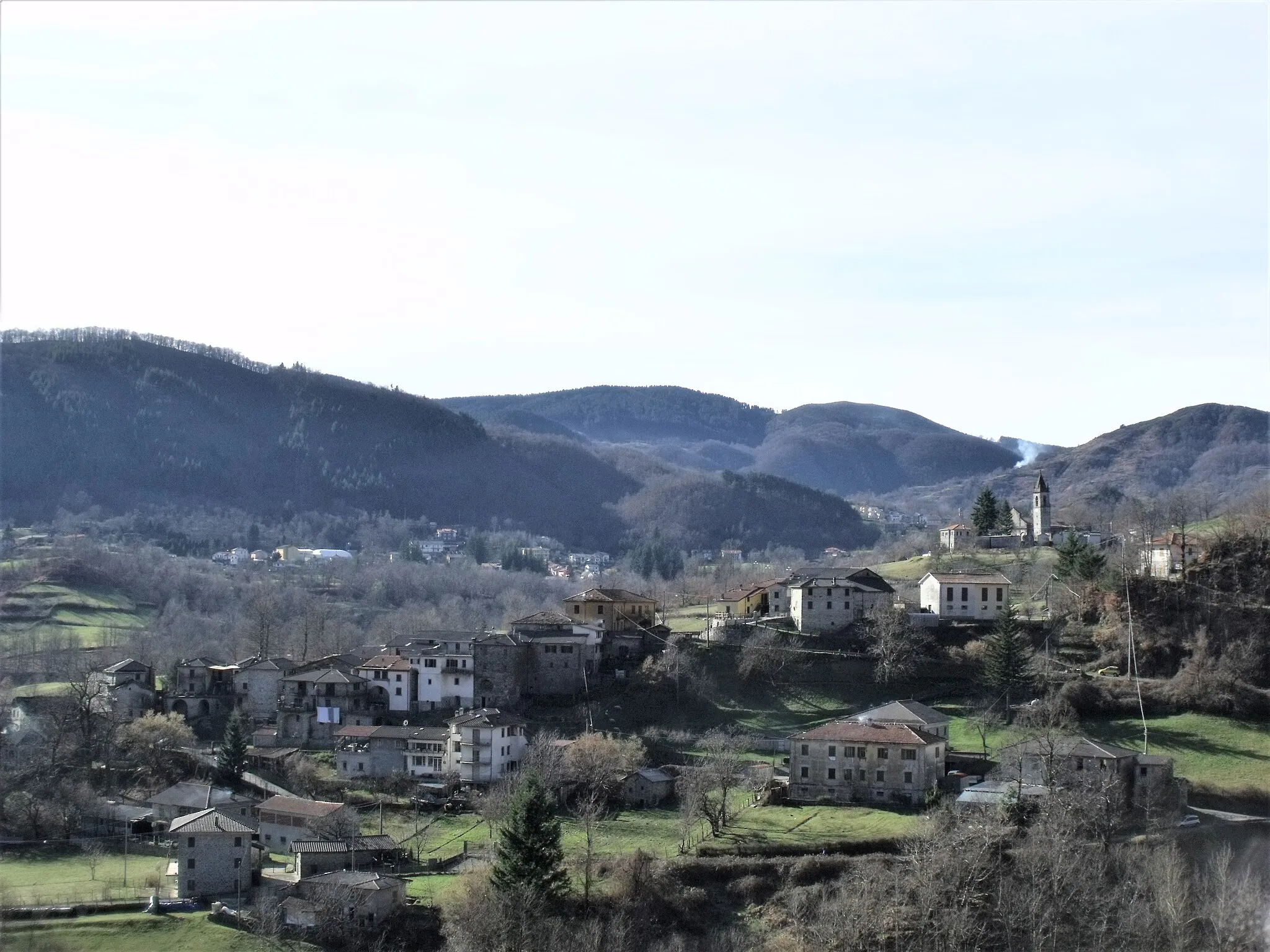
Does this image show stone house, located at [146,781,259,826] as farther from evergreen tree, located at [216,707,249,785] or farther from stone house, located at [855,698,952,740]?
stone house, located at [855,698,952,740]

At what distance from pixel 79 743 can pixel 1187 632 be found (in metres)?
35.3

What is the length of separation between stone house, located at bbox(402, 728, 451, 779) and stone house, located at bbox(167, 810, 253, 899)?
9.01 meters

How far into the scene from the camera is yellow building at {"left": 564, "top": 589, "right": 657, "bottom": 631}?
5962 cm

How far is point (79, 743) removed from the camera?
51938mm

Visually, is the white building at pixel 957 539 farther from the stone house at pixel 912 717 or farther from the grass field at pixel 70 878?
the grass field at pixel 70 878

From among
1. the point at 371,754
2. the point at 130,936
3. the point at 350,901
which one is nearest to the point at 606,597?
the point at 371,754

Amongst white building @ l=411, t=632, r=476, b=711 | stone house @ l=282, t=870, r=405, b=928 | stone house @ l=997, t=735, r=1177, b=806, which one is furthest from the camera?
white building @ l=411, t=632, r=476, b=711

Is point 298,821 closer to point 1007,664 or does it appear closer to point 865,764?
point 865,764

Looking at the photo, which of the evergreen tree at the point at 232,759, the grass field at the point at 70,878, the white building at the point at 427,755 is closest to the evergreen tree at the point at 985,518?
the white building at the point at 427,755

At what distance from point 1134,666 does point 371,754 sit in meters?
24.1

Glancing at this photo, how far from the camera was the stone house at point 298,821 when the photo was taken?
44.6m

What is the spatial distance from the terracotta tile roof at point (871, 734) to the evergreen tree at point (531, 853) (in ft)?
30.6

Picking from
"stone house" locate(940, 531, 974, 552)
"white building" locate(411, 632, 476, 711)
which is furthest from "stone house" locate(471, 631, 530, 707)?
"stone house" locate(940, 531, 974, 552)

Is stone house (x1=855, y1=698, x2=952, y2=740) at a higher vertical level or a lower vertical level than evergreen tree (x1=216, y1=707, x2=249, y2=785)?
higher
